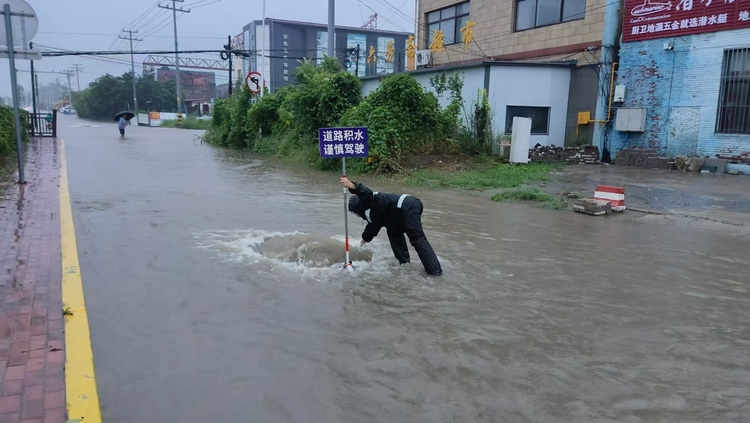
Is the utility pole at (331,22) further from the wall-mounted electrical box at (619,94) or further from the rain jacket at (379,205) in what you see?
the rain jacket at (379,205)

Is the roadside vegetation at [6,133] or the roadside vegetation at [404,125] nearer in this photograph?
the roadside vegetation at [6,133]

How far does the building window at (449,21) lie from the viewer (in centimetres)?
2581

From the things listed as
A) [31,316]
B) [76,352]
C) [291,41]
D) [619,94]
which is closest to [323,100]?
[619,94]

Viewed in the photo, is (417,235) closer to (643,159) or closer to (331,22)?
(643,159)

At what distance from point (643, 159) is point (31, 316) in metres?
17.6

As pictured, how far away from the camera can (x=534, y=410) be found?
3545 millimetres

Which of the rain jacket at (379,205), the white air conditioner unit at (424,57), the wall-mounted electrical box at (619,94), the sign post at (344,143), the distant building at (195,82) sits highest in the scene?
the distant building at (195,82)

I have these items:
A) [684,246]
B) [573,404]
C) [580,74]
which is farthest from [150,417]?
[580,74]

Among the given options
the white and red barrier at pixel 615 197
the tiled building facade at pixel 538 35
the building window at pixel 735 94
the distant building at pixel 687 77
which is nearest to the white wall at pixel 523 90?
the tiled building facade at pixel 538 35

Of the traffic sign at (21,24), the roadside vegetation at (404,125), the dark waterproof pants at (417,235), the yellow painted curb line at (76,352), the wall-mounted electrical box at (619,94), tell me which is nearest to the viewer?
the yellow painted curb line at (76,352)

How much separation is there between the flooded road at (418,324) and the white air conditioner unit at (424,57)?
62.2ft

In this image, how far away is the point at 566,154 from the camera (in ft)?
61.7

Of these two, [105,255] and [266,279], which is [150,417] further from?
[105,255]

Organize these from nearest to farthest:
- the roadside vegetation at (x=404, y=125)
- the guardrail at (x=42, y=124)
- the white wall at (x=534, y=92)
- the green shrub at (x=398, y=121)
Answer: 1. the roadside vegetation at (x=404, y=125)
2. the green shrub at (x=398, y=121)
3. the white wall at (x=534, y=92)
4. the guardrail at (x=42, y=124)
